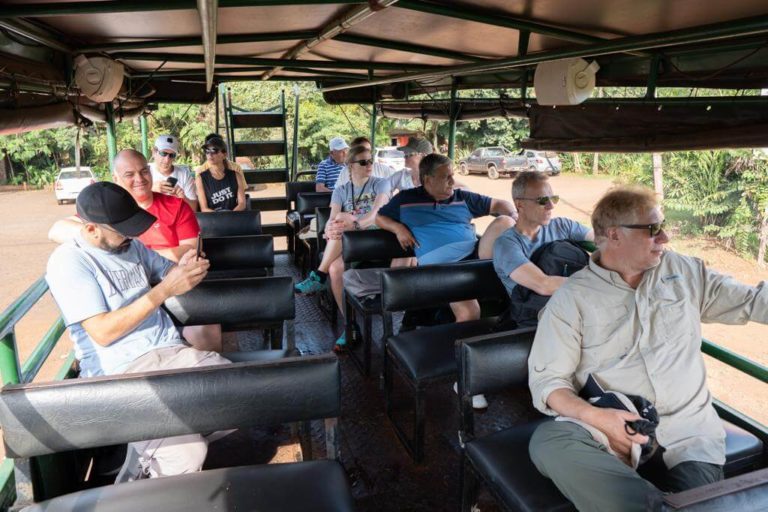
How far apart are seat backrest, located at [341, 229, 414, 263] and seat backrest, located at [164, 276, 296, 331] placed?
1251 millimetres

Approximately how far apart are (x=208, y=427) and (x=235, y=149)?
6.98 meters

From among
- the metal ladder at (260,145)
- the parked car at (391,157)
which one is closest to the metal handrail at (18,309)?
the metal ladder at (260,145)

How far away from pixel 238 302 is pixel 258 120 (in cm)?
616

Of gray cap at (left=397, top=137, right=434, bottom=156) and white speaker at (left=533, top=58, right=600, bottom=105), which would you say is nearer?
white speaker at (left=533, top=58, right=600, bottom=105)

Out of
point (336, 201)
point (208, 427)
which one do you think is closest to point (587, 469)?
point (208, 427)

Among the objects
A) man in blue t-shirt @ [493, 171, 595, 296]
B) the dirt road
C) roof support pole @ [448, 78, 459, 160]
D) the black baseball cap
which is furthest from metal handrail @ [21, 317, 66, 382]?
roof support pole @ [448, 78, 459, 160]

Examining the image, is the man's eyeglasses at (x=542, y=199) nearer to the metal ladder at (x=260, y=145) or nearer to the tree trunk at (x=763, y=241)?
the metal ladder at (x=260, y=145)

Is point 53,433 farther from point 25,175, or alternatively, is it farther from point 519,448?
point 25,175

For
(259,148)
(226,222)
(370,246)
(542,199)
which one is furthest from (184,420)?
(259,148)

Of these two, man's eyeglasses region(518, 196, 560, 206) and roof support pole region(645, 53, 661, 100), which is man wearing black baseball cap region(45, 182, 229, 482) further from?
roof support pole region(645, 53, 661, 100)

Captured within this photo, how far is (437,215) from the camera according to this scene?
12.9 ft

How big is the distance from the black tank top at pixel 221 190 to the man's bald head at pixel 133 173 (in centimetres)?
A: 227

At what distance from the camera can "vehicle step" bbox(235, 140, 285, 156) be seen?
27.0 feet

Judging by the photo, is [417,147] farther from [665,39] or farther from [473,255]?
[665,39]
